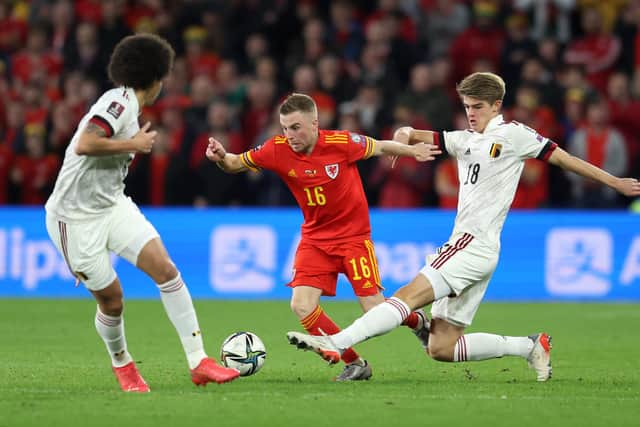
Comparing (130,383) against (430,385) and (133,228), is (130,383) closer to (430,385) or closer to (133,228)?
(133,228)

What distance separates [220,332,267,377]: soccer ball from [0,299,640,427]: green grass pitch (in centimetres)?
9

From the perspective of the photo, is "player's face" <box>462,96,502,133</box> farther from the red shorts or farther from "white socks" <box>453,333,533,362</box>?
"white socks" <box>453,333,533,362</box>

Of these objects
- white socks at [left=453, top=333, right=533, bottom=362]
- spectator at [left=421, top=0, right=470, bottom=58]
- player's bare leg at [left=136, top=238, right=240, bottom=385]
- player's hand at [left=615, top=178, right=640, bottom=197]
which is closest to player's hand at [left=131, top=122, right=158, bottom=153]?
player's bare leg at [left=136, top=238, right=240, bottom=385]

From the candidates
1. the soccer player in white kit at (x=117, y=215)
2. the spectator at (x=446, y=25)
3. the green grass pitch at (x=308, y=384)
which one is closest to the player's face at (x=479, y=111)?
the green grass pitch at (x=308, y=384)

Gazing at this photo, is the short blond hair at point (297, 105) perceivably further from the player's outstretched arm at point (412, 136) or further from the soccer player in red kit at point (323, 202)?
the player's outstretched arm at point (412, 136)

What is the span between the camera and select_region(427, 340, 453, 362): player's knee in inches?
301

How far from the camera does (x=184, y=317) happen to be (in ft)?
22.7

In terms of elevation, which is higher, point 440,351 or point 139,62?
point 139,62

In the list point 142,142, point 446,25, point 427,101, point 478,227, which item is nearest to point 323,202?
point 478,227

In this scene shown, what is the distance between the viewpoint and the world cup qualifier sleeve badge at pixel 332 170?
316 inches

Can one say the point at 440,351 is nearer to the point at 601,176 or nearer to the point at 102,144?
the point at 601,176

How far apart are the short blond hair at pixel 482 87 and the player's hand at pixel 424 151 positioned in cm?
40

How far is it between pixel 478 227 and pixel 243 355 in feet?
5.68

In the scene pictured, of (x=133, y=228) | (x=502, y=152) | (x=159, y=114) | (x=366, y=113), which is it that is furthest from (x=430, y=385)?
(x=159, y=114)
